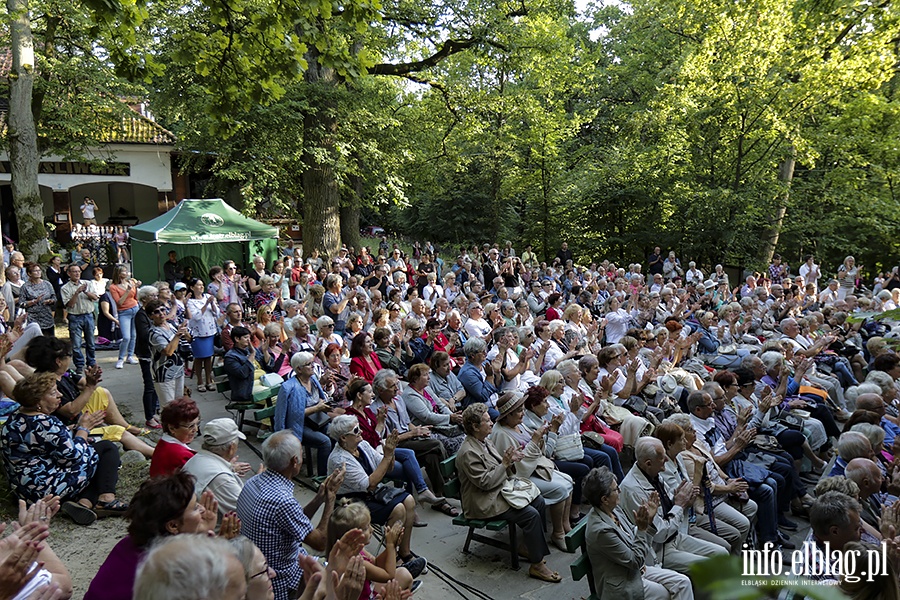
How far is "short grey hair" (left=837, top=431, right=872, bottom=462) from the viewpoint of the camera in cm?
500

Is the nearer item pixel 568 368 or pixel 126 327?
pixel 568 368

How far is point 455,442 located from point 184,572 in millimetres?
4584

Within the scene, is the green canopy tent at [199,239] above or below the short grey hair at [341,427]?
above

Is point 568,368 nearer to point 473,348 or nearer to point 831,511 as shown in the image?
point 473,348

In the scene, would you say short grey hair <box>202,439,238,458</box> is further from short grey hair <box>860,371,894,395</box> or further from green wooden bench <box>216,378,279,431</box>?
short grey hair <box>860,371,894,395</box>

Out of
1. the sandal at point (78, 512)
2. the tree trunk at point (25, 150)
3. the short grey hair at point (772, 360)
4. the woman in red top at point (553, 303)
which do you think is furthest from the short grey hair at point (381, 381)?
the tree trunk at point (25, 150)

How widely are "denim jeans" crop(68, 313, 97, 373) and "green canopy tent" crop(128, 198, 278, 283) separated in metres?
5.01

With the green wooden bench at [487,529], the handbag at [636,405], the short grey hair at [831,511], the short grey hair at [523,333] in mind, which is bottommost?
the green wooden bench at [487,529]

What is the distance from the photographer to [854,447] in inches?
198

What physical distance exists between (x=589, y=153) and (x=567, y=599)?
77.0 feet

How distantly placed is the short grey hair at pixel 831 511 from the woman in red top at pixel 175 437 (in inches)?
154

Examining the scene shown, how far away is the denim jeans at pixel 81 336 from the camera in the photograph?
9234mm

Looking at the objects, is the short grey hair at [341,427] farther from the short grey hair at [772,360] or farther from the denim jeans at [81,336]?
the denim jeans at [81,336]

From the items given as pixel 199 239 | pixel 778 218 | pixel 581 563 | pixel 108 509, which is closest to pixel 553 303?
pixel 581 563
